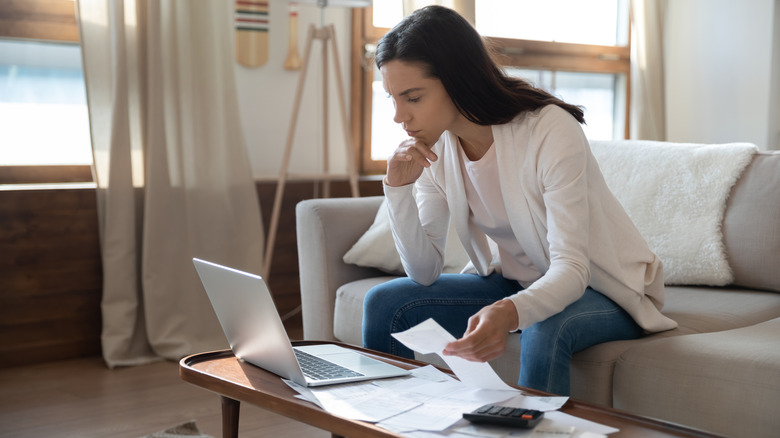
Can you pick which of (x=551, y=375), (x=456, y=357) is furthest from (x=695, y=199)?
(x=456, y=357)

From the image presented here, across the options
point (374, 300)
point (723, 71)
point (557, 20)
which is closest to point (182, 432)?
point (374, 300)

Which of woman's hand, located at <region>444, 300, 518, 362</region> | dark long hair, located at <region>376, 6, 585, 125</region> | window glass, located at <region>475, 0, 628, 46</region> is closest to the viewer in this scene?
woman's hand, located at <region>444, 300, 518, 362</region>

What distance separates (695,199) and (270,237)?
60.8 inches

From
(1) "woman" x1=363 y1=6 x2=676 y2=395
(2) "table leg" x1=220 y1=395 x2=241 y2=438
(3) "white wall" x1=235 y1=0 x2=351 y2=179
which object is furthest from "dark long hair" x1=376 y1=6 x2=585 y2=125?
(3) "white wall" x1=235 y1=0 x2=351 y2=179

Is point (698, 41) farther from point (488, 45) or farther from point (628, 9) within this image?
point (488, 45)

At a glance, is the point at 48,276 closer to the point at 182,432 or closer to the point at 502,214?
the point at 182,432

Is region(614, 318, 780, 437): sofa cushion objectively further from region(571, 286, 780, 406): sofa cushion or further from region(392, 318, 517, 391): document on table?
region(392, 318, 517, 391): document on table

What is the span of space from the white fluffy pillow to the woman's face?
660mm

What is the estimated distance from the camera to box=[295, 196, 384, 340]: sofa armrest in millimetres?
2191

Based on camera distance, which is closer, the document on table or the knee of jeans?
→ the document on table

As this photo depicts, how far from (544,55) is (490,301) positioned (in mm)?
2706

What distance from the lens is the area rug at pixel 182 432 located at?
199 cm

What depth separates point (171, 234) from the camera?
2814mm

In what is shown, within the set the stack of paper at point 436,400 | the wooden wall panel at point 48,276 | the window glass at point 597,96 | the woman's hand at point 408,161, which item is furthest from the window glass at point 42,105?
the window glass at point 597,96
